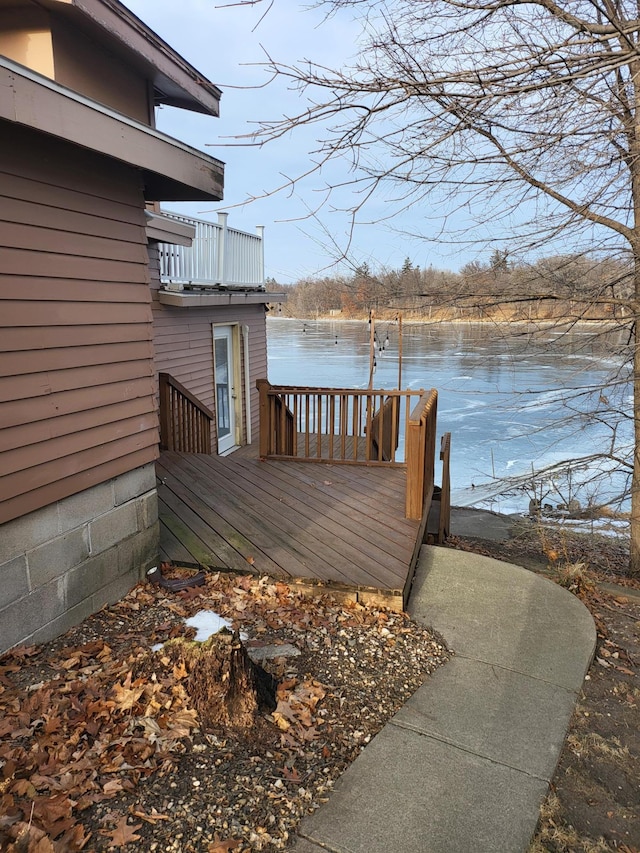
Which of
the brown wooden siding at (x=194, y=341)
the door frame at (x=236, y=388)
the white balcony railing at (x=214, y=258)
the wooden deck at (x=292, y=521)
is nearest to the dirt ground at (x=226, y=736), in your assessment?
the wooden deck at (x=292, y=521)

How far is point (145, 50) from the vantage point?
3662mm

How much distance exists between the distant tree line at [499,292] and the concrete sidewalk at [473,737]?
300 cm

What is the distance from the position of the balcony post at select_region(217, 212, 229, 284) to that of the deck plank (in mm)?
4129

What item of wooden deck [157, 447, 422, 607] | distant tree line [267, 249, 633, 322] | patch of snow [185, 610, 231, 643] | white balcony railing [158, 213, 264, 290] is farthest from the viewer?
white balcony railing [158, 213, 264, 290]

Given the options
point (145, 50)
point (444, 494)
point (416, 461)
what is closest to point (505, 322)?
point (444, 494)

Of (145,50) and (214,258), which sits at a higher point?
(145,50)

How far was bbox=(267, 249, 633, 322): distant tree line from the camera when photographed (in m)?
5.88

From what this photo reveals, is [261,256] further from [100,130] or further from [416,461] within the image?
[100,130]

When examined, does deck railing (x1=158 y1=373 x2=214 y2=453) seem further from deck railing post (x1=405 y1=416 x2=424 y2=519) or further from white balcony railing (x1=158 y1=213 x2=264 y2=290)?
deck railing post (x1=405 y1=416 x2=424 y2=519)

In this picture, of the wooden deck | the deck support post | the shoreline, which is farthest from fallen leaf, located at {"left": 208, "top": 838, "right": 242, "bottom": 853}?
the shoreline

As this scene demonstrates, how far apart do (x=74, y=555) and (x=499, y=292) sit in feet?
15.7

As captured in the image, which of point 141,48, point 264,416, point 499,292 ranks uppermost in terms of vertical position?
point 141,48

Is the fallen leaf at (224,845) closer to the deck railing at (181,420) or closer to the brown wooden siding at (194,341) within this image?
the deck railing at (181,420)

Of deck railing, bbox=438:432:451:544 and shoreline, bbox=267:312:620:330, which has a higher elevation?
shoreline, bbox=267:312:620:330
